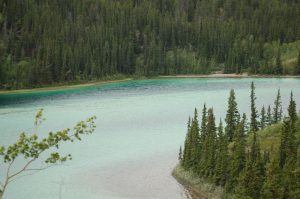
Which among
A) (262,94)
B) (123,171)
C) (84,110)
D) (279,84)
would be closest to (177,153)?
(123,171)

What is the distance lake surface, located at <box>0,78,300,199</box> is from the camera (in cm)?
7181

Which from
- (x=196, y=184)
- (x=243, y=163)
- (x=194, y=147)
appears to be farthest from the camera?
(x=194, y=147)

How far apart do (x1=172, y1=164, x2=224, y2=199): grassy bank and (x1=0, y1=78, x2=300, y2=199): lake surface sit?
4.80 ft

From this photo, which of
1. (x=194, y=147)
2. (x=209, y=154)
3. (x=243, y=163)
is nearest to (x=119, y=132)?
(x=194, y=147)

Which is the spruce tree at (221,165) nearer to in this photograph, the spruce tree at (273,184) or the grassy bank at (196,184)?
the grassy bank at (196,184)

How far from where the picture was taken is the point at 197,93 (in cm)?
17525

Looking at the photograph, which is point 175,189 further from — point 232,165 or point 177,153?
point 177,153

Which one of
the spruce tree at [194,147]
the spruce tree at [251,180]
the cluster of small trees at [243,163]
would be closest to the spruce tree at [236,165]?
the cluster of small trees at [243,163]

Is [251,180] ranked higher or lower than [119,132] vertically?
higher

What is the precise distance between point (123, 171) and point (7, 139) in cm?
3814

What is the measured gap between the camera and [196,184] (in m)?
67.4

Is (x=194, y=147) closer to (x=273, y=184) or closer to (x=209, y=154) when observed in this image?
(x=209, y=154)

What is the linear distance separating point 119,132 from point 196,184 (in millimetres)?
47867

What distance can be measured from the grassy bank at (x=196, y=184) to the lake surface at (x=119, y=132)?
1462mm
